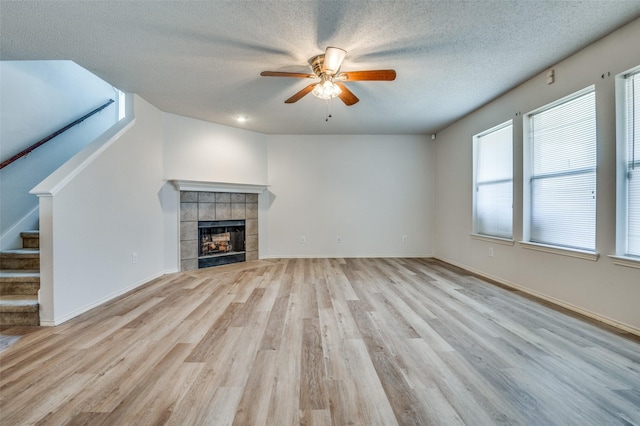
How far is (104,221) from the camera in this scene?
3.12m

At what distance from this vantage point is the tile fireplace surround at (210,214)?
459cm

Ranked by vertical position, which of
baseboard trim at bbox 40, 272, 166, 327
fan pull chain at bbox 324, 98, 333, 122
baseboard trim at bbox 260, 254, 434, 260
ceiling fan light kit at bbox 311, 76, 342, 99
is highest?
fan pull chain at bbox 324, 98, 333, 122

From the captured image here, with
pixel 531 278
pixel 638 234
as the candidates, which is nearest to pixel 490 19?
pixel 638 234

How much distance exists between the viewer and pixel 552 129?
3127mm

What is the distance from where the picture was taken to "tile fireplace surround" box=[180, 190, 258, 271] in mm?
4594

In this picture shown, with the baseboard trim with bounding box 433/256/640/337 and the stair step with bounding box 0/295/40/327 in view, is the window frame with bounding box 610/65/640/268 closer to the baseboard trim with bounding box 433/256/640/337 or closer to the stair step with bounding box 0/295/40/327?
the baseboard trim with bounding box 433/256/640/337

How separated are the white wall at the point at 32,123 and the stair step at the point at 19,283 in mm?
803

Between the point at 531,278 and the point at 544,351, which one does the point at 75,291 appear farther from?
the point at 531,278

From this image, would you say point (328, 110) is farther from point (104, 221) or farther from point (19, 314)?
point (19, 314)

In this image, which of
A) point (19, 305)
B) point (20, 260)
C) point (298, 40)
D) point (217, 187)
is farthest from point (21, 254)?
point (298, 40)

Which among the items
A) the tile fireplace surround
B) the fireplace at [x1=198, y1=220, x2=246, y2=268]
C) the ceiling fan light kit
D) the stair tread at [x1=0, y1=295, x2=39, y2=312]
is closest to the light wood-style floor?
the stair tread at [x1=0, y1=295, x2=39, y2=312]

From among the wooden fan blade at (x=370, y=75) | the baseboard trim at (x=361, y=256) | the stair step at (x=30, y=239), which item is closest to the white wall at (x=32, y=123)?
the stair step at (x=30, y=239)

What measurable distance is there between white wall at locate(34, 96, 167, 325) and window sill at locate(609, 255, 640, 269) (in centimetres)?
506

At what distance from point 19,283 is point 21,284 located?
0.02 m
